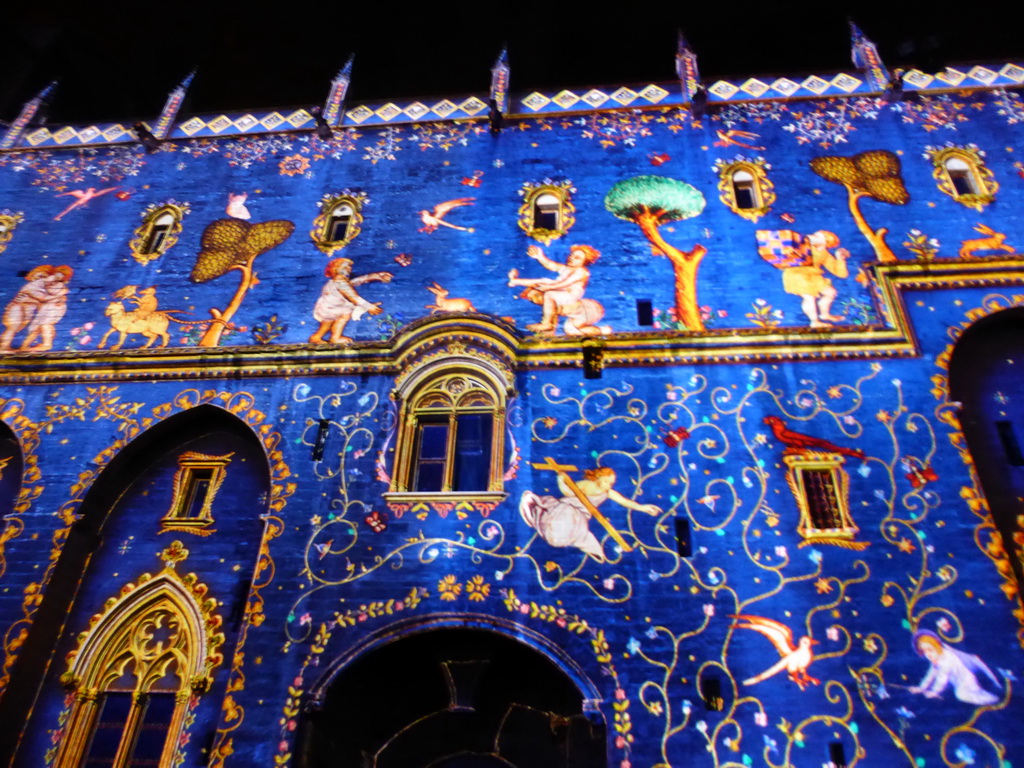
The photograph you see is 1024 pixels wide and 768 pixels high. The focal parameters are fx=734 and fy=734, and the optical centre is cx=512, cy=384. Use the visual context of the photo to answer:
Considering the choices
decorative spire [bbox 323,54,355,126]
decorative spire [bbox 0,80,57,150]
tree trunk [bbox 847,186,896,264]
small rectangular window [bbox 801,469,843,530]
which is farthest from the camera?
decorative spire [bbox 0,80,57,150]

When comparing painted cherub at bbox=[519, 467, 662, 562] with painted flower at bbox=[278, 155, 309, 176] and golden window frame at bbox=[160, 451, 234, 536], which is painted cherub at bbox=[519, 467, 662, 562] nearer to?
golden window frame at bbox=[160, 451, 234, 536]

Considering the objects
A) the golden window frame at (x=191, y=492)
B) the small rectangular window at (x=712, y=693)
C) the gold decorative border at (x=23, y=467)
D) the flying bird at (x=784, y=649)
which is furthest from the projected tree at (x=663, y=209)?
the gold decorative border at (x=23, y=467)

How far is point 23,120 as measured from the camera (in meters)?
16.2

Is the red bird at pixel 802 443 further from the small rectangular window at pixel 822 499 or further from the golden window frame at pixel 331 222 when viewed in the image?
the golden window frame at pixel 331 222

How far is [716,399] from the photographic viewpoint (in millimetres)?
10625

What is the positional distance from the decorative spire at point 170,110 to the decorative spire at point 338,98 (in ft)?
10.8

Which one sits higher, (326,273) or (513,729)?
(326,273)

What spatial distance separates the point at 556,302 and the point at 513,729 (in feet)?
20.8

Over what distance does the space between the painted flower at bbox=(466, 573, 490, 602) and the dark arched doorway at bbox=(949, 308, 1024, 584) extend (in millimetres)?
6626

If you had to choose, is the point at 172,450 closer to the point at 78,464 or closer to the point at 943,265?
the point at 78,464

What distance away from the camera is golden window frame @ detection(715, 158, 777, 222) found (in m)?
12.7

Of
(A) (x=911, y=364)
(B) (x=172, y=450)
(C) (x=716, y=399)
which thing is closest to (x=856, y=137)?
(A) (x=911, y=364)


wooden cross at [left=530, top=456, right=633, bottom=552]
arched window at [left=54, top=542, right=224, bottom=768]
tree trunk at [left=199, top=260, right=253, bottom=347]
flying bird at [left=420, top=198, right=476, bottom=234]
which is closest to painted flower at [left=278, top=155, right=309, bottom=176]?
tree trunk at [left=199, top=260, right=253, bottom=347]

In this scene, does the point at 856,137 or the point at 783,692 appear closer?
the point at 783,692
